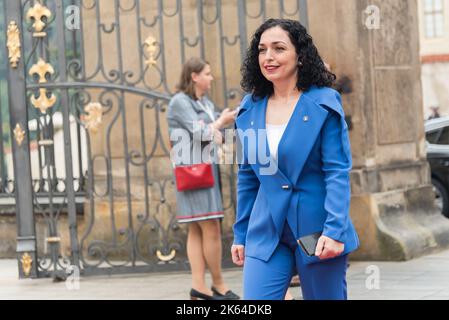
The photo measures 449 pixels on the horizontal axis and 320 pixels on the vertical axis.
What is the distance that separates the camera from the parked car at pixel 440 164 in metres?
15.9

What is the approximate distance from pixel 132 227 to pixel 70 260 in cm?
64

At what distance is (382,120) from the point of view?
1120cm

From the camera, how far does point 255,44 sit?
589cm

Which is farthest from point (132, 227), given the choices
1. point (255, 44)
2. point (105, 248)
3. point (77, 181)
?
point (255, 44)

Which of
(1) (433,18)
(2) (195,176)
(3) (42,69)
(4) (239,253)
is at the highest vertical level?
(1) (433,18)

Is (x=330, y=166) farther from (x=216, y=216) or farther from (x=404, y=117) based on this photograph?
(x=404, y=117)

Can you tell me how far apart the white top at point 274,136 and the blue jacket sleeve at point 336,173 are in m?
0.20

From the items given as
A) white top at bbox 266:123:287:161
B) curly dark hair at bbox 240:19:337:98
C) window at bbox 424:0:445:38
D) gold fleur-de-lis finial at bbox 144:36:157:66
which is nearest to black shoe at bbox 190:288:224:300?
gold fleur-de-lis finial at bbox 144:36:157:66

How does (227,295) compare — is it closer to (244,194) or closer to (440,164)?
(244,194)

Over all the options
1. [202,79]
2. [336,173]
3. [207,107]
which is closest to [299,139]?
[336,173]

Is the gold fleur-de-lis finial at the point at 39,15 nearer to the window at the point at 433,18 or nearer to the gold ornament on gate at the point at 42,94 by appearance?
the gold ornament on gate at the point at 42,94

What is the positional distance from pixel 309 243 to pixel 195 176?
384 cm

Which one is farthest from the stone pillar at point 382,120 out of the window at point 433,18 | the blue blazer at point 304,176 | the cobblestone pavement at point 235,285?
the window at point 433,18

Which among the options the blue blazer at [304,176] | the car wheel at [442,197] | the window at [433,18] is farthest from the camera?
the window at [433,18]
